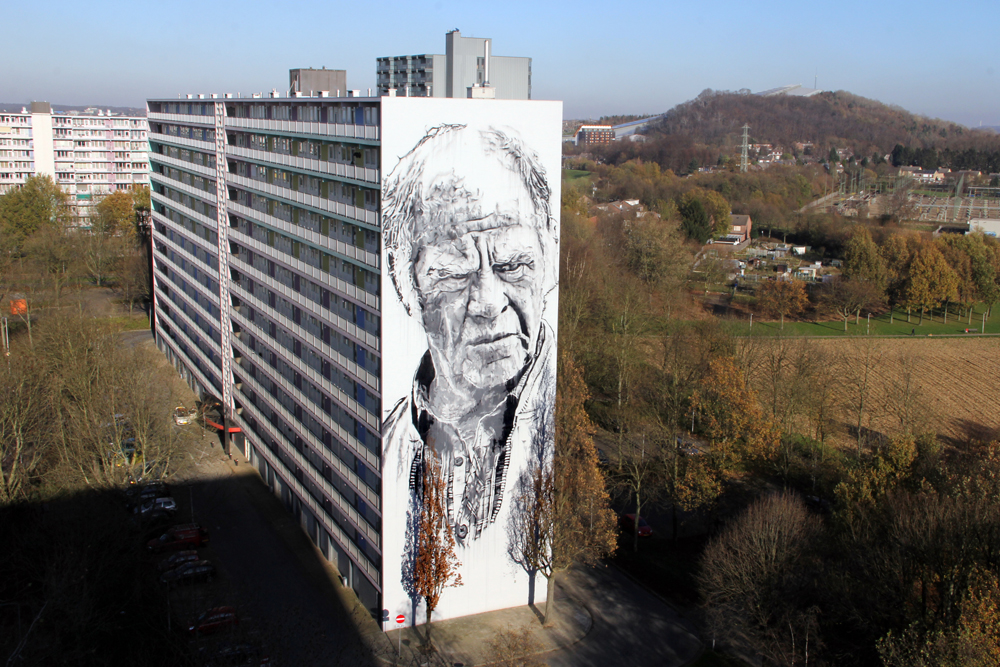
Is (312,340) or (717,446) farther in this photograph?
A: (717,446)

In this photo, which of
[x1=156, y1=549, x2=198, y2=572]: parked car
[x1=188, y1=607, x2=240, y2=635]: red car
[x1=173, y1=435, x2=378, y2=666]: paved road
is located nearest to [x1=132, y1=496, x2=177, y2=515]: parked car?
[x1=173, y1=435, x2=378, y2=666]: paved road

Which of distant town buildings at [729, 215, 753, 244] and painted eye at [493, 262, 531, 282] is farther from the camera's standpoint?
distant town buildings at [729, 215, 753, 244]

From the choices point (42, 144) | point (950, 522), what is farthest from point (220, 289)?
point (42, 144)

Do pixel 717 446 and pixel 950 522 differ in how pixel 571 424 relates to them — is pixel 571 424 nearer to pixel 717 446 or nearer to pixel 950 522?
pixel 717 446

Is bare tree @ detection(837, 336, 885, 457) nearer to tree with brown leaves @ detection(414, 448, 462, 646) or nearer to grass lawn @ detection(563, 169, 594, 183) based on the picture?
tree with brown leaves @ detection(414, 448, 462, 646)

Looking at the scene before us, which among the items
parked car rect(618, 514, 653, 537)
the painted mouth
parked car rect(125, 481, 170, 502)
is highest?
the painted mouth

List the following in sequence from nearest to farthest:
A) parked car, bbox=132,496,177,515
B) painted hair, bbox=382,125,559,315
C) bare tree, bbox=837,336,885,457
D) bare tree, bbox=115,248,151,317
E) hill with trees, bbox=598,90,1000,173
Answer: painted hair, bbox=382,125,559,315 → parked car, bbox=132,496,177,515 → bare tree, bbox=837,336,885,457 → bare tree, bbox=115,248,151,317 → hill with trees, bbox=598,90,1000,173
